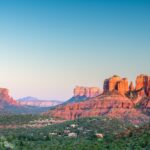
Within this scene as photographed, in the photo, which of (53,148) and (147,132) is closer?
(53,148)

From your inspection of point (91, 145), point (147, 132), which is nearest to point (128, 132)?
point (147, 132)

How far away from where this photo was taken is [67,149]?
66.4 metres

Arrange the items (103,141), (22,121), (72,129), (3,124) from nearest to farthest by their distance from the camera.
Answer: (103,141)
(72,129)
(3,124)
(22,121)

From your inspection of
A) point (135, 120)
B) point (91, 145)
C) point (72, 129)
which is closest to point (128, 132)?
point (91, 145)

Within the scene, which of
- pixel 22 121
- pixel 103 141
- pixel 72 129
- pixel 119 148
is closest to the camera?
pixel 119 148

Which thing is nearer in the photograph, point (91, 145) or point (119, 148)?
point (119, 148)

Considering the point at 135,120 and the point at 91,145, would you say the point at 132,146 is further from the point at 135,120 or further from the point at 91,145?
the point at 135,120

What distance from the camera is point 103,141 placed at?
74.8 m

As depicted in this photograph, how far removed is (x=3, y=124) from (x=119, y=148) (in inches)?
4579

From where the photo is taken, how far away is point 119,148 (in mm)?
64188

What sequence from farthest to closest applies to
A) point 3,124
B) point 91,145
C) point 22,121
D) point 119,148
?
1. point 22,121
2. point 3,124
3. point 91,145
4. point 119,148

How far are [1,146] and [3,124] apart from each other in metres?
108

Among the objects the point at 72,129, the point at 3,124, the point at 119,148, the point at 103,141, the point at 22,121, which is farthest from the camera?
the point at 22,121

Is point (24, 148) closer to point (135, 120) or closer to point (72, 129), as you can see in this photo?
point (72, 129)
